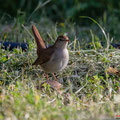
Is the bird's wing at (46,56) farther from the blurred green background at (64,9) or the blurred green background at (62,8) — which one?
the blurred green background at (62,8)

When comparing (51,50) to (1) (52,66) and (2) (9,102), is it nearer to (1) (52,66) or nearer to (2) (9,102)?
(1) (52,66)

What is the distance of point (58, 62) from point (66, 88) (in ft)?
1.63

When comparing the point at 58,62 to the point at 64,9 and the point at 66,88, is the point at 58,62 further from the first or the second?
the point at 64,9

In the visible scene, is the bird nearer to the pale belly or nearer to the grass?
the pale belly

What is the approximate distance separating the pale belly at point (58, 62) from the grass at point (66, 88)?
23 centimetres

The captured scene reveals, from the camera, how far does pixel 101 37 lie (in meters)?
6.80

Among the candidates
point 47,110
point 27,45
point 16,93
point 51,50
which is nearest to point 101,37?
point 27,45

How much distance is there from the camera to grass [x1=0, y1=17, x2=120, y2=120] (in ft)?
9.63

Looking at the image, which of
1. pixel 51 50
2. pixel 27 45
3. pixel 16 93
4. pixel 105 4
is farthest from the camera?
pixel 105 4

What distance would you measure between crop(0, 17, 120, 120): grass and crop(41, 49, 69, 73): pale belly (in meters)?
0.23

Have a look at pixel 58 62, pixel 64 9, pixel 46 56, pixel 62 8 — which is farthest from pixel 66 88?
pixel 62 8

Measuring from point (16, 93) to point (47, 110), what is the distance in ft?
2.47

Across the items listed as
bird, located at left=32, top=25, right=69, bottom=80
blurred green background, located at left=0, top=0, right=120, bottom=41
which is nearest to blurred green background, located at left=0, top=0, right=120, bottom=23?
blurred green background, located at left=0, top=0, right=120, bottom=41

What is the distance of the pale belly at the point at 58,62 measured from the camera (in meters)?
4.30
